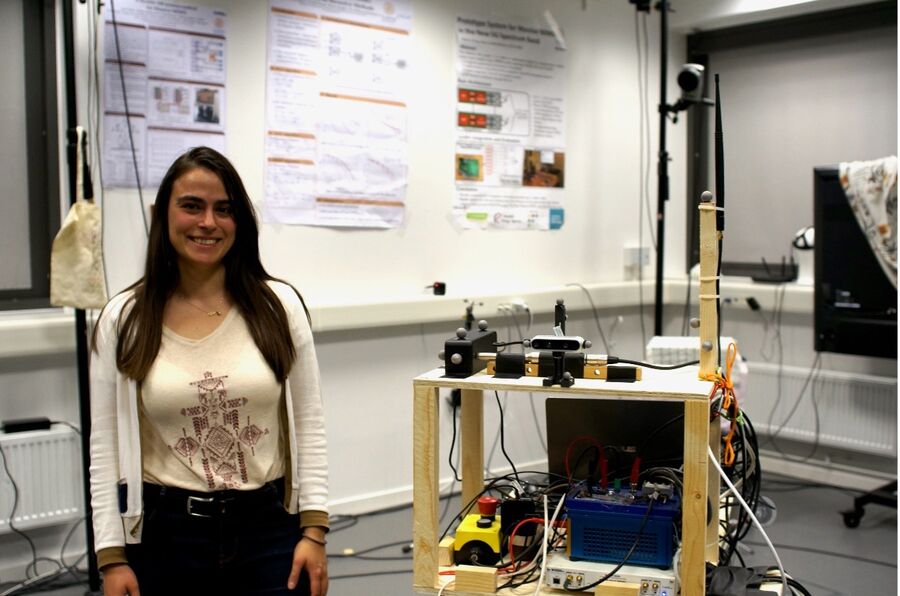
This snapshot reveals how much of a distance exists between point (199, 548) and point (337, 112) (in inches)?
87.5

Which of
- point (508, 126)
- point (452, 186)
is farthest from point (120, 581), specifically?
point (508, 126)

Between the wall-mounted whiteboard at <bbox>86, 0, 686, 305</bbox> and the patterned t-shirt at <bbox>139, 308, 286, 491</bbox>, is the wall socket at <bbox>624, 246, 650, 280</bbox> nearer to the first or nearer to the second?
the wall-mounted whiteboard at <bbox>86, 0, 686, 305</bbox>

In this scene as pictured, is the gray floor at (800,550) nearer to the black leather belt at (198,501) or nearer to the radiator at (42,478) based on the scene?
the radiator at (42,478)

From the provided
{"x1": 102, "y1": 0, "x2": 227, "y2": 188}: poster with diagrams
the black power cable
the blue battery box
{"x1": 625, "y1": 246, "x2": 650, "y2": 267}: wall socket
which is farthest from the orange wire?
{"x1": 625, "y1": 246, "x2": 650, "y2": 267}: wall socket

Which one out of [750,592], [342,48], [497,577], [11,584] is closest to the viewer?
[750,592]

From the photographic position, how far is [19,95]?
2.93 meters

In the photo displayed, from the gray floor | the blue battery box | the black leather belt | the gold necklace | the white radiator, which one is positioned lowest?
the gray floor

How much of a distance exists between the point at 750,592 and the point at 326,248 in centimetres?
232

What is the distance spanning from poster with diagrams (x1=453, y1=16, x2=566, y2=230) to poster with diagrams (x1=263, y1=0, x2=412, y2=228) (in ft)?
1.12

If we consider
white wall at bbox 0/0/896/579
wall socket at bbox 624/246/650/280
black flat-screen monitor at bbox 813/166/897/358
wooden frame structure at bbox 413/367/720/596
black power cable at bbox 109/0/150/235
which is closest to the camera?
wooden frame structure at bbox 413/367/720/596

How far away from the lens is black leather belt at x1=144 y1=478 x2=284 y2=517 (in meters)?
1.60

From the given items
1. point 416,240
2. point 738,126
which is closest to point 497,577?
point 416,240

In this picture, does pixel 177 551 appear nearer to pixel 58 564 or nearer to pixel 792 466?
pixel 58 564

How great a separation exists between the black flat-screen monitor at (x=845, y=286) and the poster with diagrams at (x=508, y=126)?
1.19 metres
